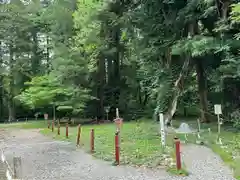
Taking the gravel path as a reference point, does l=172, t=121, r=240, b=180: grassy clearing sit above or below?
above

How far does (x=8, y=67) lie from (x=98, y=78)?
11627 millimetres

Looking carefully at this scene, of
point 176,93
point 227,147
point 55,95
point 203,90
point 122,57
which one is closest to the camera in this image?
point 227,147

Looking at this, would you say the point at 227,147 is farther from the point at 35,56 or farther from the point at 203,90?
the point at 35,56

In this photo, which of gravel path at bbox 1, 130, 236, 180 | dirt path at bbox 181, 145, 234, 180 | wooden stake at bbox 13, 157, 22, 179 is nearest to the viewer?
wooden stake at bbox 13, 157, 22, 179

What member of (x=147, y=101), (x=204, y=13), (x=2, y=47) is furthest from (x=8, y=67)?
(x=204, y=13)

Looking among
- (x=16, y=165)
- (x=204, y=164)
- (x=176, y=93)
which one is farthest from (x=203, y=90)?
(x=16, y=165)

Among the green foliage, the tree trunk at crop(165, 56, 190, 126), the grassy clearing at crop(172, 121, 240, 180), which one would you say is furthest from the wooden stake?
the green foliage

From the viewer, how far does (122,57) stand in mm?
32594

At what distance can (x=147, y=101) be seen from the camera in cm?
3791

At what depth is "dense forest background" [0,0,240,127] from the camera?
18.8 metres

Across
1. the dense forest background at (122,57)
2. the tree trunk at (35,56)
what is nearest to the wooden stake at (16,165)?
the dense forest background at (122,57)

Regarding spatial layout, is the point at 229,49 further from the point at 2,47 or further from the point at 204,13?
the point at 2,47

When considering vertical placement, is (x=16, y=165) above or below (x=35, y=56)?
below

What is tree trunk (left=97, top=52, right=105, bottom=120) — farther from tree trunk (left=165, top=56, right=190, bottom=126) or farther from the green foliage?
tree trunk (left=165, top=56, right=190, bottom=126)
